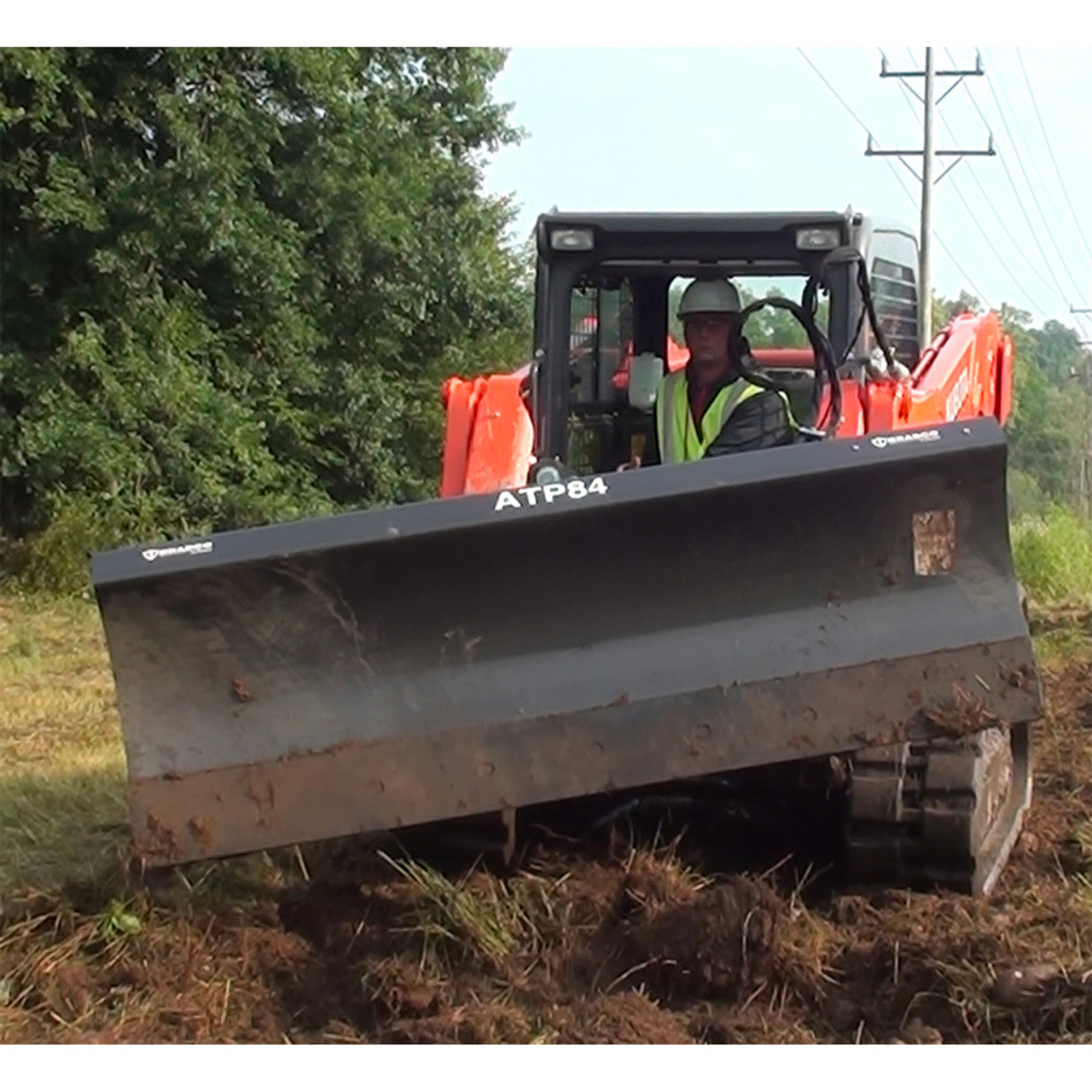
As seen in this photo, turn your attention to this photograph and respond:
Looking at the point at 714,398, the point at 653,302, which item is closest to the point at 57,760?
the point at 653,302

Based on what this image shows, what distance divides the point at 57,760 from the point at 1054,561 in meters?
9.11

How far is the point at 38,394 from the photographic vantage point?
45.7 ft

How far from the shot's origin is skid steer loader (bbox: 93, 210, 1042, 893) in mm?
4129

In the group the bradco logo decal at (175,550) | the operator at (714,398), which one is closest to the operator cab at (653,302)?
the operator at (714,398)

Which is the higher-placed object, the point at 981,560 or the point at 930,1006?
the point at 981,560

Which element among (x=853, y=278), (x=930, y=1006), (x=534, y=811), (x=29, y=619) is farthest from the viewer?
(x=29, y=619)

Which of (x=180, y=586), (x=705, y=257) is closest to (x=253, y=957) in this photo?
(x=180, y=586)

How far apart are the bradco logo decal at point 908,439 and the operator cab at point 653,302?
3.64 feet

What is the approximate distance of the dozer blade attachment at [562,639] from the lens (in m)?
4.13

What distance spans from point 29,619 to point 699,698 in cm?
977

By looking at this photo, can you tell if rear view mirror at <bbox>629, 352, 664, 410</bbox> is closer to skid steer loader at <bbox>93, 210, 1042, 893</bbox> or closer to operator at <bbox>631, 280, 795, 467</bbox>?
operator at <bbox>631, 280, 795, 467</bbox>

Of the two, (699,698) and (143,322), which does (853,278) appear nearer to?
(699,698)

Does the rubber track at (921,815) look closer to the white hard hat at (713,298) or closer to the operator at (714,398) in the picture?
the operator at (714,398)

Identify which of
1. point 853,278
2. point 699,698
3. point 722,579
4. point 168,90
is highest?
point 168,90
